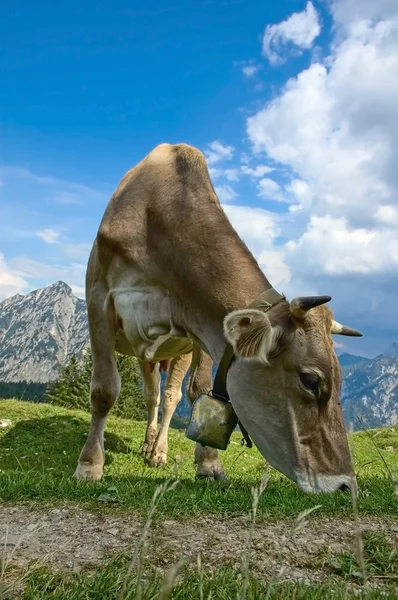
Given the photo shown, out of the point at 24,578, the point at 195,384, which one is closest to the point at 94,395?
the point at 195,384

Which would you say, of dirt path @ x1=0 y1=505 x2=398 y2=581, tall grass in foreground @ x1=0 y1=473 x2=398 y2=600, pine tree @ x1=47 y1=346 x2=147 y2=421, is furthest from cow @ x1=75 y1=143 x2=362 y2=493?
pine tree @ x1=47 y1=346 x2=147 y2=421

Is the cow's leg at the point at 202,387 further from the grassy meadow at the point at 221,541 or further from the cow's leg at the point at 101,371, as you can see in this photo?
the cow's leg at the point at 101,371

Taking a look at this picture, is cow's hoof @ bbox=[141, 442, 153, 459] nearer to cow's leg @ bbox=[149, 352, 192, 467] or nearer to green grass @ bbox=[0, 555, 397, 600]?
cow's leg @ bbox=[149, 352, 192, 467]

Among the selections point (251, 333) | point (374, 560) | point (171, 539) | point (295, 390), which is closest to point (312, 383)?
point (295, 390)

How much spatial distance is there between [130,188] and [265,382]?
13.9ft

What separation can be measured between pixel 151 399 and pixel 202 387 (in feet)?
12.0

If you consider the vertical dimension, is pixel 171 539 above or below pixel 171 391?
below

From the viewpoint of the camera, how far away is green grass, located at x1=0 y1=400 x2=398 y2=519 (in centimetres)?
504

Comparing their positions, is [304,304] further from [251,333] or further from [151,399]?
[151,399]

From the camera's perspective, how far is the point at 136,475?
8062 mm

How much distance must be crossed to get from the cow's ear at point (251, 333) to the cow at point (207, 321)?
1 cm

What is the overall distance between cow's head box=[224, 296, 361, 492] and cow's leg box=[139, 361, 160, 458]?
5.91m

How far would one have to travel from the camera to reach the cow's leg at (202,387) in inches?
327

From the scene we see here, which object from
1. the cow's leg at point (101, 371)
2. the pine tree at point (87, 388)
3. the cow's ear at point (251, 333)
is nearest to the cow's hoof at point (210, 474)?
the cow's leg at point (101, 371)
